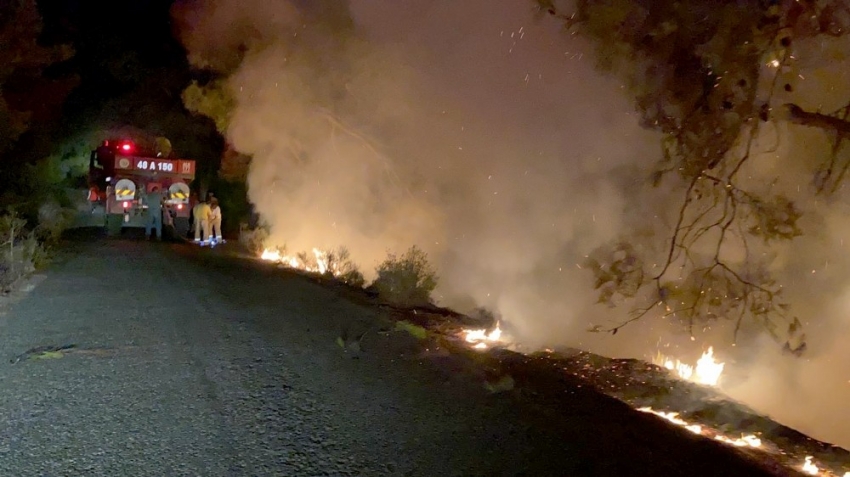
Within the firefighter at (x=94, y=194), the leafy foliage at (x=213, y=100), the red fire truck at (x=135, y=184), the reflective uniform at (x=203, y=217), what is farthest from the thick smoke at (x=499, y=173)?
the firefighter at (x=94, y=194)

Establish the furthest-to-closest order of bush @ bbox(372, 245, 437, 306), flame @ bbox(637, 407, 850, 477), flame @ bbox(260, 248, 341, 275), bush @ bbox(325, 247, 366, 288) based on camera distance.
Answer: flame @ bbox(260, 248, 341, 275) → bush @ bbox(325, 247, 366, 288) → bush @ bbox(372, 245, 437, 306) → flame @ bbox(637, 407, 850, 477)

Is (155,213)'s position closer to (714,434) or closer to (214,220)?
(214,220)

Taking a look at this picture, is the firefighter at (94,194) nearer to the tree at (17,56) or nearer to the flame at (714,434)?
the tree at (17,56)

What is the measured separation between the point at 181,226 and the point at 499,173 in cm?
1395

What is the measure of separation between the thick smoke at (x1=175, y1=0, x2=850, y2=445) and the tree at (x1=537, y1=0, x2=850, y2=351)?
649mm

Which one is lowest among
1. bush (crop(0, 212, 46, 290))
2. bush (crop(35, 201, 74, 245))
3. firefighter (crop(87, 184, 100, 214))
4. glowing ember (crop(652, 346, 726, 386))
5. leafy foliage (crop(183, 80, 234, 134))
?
glowing ember (crop(652, 346, 726, 386))

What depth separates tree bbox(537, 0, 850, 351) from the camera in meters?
7.22

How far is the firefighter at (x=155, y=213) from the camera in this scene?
67.6 ft

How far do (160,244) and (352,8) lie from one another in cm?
814

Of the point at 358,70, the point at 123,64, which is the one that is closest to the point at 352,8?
the point at 358,70

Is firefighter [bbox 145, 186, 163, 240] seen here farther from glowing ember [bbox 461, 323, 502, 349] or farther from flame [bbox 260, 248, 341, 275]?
glowing ember [bbox 461, 323, 502, 349]

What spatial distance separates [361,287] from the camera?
1309 centimetres

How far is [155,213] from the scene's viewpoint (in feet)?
67.9

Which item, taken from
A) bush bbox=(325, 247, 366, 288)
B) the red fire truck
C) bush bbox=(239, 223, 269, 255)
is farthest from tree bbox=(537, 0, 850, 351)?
the red fire truck
